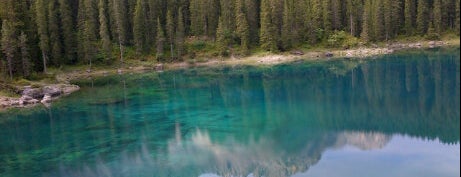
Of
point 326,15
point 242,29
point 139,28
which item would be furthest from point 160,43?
point 326,15

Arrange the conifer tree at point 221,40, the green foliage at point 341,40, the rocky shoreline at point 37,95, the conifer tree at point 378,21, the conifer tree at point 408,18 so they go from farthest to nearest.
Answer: the conifer tree at point 408,18
the conifer tree at point 378,21
the green foliage at point 341,40
the conifer tree at point 221,40
the rocky shoreline at point 37,95

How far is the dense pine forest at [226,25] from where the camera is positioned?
9600cm

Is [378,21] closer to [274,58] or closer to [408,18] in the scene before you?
[408,18]

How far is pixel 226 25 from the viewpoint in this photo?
353 ft

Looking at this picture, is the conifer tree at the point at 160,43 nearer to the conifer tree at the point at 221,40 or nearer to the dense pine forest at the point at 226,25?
the dense pine forest at the point at 226,25

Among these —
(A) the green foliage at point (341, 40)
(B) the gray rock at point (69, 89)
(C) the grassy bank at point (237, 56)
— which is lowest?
(B) the gray rock at point (69, 89)

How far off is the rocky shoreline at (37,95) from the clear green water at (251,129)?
276 cm

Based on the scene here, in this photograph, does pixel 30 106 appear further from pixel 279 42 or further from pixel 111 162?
pixel 279 42

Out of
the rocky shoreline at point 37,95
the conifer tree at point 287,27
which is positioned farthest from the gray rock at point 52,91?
the conifer tree at point 287,27

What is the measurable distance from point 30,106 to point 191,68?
40.3 meters

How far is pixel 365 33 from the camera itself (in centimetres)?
10294

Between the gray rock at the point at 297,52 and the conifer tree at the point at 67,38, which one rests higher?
the conifer tree at the point at 67,38

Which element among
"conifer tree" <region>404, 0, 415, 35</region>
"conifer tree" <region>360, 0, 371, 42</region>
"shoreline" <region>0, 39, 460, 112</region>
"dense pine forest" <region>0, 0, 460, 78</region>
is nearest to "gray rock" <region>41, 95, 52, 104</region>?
"shoreline" <region>0, 39, 460, 112</region>

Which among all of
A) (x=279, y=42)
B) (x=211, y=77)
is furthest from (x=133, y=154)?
(x=279, y=42)
